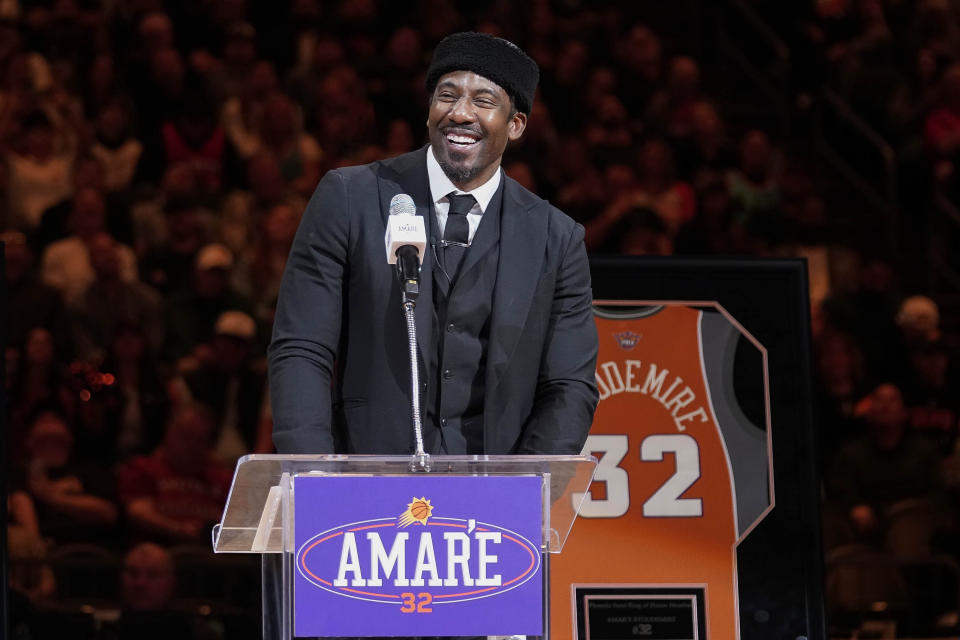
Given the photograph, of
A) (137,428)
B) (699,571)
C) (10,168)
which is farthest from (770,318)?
(10,168)

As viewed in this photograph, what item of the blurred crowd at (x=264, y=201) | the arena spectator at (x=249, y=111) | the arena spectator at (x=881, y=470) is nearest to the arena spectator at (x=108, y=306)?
the blurred crowd at (x=264, y=201)

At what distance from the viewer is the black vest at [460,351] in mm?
3072

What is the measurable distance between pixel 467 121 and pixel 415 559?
0.98 meters

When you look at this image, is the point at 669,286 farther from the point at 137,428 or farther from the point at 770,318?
the point at 137,428

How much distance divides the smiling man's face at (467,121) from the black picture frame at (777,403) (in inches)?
44.4

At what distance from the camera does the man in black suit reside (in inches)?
120

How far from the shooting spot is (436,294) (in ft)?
10.2

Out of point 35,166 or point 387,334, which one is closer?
point 387,334

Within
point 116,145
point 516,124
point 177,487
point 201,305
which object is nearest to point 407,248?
point 516,124

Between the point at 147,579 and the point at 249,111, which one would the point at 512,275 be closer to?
the point at 147,579

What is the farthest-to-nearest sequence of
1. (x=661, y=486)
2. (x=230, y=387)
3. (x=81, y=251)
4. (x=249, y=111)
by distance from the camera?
1. (x=249, y=111)
2. (x=81, y=251)
3. (x=230, y=387)
4. (x=661, y=486)

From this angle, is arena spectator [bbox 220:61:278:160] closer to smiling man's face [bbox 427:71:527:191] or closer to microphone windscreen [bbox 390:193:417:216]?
smiling man's face [bbox 427:71:527:191]

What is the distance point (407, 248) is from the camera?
2725mm

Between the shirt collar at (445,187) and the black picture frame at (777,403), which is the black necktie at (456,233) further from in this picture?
the black picture frame at (777,403)
